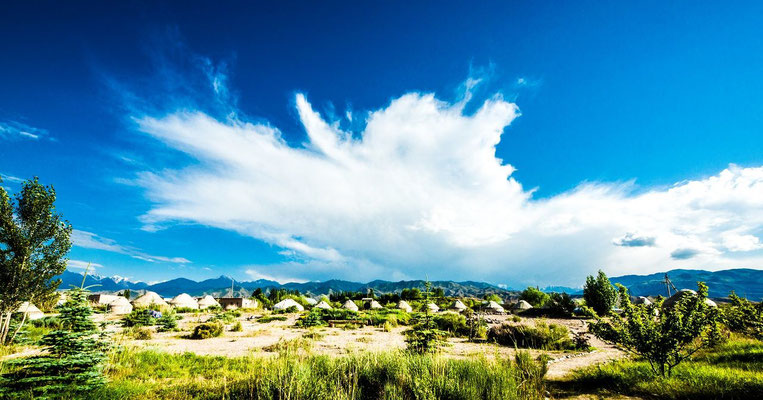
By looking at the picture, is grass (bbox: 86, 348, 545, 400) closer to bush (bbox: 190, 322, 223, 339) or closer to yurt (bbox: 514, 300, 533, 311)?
bush (bbox: 190, 322, 223, 339)

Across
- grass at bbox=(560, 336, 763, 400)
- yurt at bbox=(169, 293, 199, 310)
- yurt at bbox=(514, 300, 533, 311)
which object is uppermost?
grass at bbox=(560, 336, 763, 400)

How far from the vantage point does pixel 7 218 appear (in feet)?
43.2

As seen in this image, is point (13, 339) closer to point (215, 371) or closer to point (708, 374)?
point (215, 371)

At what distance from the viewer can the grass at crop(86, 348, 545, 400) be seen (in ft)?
21.2

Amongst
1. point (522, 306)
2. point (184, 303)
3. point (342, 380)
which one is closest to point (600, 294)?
point (522, 306)

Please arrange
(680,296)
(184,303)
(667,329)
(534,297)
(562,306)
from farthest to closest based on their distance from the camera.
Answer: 1. (534,297)
2. (184,303)
3. (562,306)
4. (680,296)
5. (667,329)

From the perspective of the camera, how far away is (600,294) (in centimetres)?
3809

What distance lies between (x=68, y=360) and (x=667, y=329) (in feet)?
46.8

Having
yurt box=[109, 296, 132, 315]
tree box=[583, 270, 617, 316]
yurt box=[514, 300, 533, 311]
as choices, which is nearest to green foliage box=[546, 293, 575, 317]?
tree box=[583, 270, 617, 316]

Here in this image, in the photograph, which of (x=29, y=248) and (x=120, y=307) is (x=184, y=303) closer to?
(x=120, y=307)

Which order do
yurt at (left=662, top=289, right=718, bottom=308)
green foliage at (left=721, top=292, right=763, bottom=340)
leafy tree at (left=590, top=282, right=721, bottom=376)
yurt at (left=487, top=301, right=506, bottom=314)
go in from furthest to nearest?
yurt at (left=487, top=301, right=506, bottom=314) → green foliage at (left=721, top=292, right=763, bottom=340) → yurt at (left=662, top=289, right=718, bottom=308) → leafy tree at (left=590, top=282, right=721, bottom=376)

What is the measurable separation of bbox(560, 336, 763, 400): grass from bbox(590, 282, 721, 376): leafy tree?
1.61 ft

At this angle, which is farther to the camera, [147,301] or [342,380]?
[147,301]

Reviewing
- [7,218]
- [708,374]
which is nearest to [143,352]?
[7,218]
